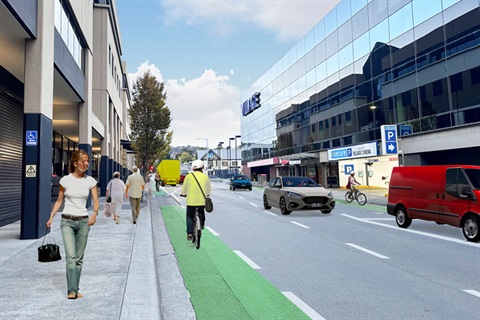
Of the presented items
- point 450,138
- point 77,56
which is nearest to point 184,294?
point 77,56

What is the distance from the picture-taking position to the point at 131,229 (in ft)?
34.6

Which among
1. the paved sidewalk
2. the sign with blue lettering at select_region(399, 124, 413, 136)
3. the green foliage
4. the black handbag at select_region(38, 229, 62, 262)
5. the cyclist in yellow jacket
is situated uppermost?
the green foliage

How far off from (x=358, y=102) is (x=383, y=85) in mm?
3610

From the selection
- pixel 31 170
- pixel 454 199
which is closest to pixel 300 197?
pixel 454 199

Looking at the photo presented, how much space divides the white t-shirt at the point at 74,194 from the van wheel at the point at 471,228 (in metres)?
8.73

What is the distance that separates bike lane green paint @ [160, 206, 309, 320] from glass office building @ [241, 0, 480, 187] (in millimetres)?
15239

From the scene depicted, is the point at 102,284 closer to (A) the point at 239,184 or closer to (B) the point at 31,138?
(B) the point at 31,138

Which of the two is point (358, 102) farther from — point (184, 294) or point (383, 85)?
point (184, 294)

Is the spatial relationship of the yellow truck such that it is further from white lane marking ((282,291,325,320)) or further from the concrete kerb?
white lane marking ((282,291,325,320))

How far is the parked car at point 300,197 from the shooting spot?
1334 cm

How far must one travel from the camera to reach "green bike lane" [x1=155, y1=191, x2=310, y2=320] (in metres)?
4.26

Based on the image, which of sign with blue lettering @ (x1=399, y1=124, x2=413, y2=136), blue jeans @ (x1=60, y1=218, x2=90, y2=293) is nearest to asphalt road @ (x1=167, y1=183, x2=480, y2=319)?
blue jeans @ (x1=60, y1=218, x2=90, y2=293)

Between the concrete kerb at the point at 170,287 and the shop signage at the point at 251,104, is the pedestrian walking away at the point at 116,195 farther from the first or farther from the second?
the shop signage at the point at 251,104

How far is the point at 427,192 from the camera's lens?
991cm
